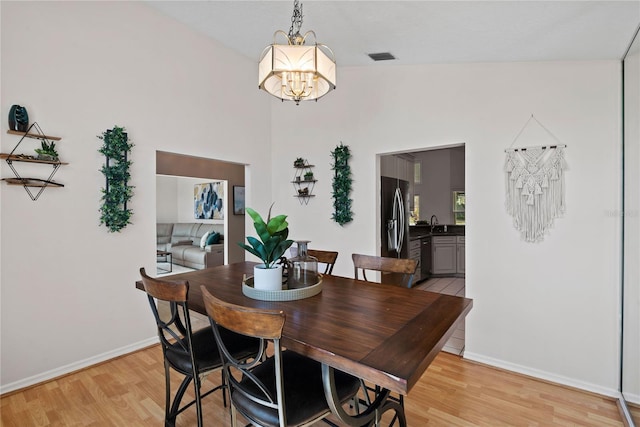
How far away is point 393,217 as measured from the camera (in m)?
4.04

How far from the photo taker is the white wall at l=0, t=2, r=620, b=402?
7.64ft

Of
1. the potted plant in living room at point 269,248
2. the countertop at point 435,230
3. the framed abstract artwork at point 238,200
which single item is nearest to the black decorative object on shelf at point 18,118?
the potted plant in living room at point 269,248

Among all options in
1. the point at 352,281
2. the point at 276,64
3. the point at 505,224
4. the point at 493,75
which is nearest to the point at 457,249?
the point at 505,224

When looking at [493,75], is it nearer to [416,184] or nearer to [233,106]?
[233,106]

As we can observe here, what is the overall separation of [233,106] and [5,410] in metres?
3.38

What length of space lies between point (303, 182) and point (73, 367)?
291cm

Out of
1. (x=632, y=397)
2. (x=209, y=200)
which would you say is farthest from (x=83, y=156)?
(x=209, y=200)

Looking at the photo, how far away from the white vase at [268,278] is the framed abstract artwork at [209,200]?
6.36 metres

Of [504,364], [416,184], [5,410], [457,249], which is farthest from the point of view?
[416,184]

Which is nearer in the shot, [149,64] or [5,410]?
[5,410]

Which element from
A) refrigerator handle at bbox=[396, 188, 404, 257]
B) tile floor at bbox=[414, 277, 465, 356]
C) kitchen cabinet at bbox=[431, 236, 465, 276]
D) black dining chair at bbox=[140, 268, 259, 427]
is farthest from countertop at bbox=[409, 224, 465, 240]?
→ black dining chair at bbox=[140, 268, 259, 427]

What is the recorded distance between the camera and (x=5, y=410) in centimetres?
209

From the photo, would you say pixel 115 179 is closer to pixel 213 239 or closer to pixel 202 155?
pixel 202 155

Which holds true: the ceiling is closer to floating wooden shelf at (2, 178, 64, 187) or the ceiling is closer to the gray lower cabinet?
floating wooden shelf at (2, 178, 64, 187)
